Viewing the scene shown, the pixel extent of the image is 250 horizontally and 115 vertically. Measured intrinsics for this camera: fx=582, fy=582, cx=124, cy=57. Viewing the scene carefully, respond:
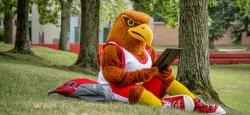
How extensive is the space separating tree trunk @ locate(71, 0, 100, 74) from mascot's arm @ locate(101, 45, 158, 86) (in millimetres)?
10609

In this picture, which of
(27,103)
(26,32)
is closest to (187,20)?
(27,103)

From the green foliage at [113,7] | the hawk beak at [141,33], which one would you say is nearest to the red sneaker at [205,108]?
the hawk beak at [141,33]

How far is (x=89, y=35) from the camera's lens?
18453mm

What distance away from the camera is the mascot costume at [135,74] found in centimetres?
726

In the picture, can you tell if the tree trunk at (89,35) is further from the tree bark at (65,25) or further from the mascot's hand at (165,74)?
the tree bark at (65,25)

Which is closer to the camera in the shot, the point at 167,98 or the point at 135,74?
the point at 135,74

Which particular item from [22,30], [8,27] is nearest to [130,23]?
[22,30]

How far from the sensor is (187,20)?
10352mm

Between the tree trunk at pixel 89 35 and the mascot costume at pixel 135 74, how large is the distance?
33.7 ft

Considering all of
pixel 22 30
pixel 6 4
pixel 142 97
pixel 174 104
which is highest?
pixel 142 97

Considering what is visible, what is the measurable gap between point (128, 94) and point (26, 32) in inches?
612

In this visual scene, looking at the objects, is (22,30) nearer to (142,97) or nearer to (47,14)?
(47,14)

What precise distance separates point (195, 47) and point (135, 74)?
3314mm

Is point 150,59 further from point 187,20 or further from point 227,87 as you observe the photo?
point 227,87
